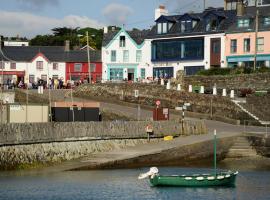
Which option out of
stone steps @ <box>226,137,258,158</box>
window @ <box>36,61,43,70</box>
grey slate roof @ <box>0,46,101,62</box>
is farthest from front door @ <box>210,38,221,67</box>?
stone steps @ <box>226,137,258,158</box>

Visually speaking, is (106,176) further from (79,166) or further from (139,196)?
(139,196)

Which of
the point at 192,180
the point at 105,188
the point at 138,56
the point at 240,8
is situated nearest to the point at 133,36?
the point at 138,56

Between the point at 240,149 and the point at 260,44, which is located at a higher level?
the point at 260,44

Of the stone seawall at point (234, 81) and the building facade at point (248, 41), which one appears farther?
the building facade at point (248, 41)

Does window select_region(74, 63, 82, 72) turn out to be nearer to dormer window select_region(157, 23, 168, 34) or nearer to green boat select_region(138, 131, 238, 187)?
dormer window select_region(157, 23, 168, 34)

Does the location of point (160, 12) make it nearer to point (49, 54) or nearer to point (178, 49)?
point (178, 49)

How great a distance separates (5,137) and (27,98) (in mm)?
19373

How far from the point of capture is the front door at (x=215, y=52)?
8838 cm

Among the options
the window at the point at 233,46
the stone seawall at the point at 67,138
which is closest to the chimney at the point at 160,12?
the window at the point at 233,46

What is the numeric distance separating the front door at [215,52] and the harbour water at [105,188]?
41711 millimetres

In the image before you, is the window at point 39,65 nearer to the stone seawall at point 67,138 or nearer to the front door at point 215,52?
the front door at point 215,52

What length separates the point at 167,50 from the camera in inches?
3691

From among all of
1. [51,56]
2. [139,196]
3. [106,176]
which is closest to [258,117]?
[106,176]

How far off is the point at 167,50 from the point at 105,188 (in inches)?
2097
